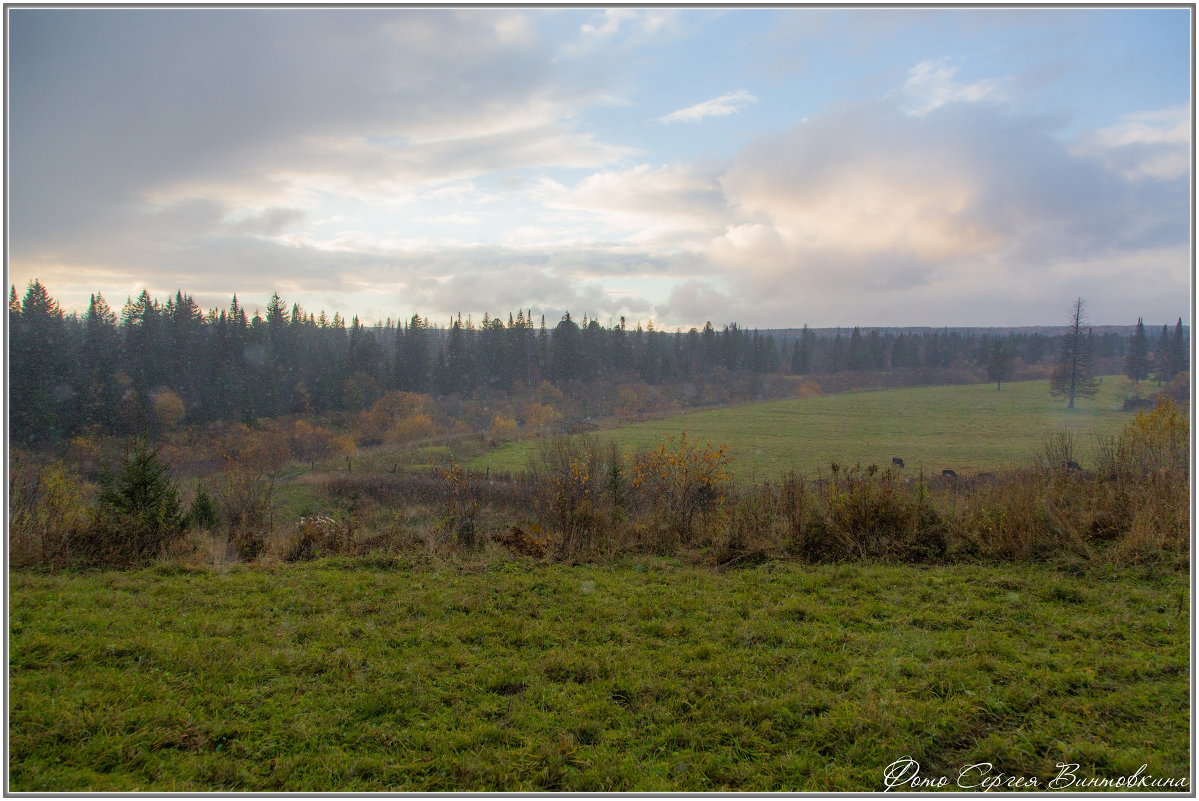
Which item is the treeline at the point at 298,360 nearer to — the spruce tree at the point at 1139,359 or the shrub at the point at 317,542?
the spruce tree at the point at 1139,359

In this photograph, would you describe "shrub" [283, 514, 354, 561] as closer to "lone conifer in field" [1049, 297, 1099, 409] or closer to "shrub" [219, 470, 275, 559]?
"shrub" [219, 470, 275, 559]

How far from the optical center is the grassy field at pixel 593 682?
12.0 ft

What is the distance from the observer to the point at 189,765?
11.9ft

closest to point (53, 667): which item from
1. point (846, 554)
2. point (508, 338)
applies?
point (846, 554)

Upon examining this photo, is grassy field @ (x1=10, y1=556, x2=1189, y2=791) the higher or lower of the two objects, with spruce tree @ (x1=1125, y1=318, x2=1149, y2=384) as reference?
lower

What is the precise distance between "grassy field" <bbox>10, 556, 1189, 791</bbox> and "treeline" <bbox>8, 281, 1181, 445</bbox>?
1629 inches

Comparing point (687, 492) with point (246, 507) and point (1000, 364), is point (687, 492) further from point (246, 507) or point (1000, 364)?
point (1000, 364)

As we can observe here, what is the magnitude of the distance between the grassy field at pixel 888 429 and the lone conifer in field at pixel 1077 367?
3.54ft

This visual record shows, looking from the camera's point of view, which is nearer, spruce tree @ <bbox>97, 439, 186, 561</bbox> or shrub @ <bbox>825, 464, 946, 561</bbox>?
shrub @ <bbox>825, 464, 946, 561</bbox>

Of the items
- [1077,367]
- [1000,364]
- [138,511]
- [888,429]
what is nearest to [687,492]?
[138,511]

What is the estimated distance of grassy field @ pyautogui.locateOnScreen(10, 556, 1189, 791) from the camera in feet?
12.0

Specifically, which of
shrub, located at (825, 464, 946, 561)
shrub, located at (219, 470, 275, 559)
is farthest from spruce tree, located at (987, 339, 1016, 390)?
shrub, located at (219, 470, 275, 559)

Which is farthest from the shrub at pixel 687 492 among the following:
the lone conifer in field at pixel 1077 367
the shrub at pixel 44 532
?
the lone conifer in field at pixel 1077 367

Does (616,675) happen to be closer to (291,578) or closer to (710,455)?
(291,578)
